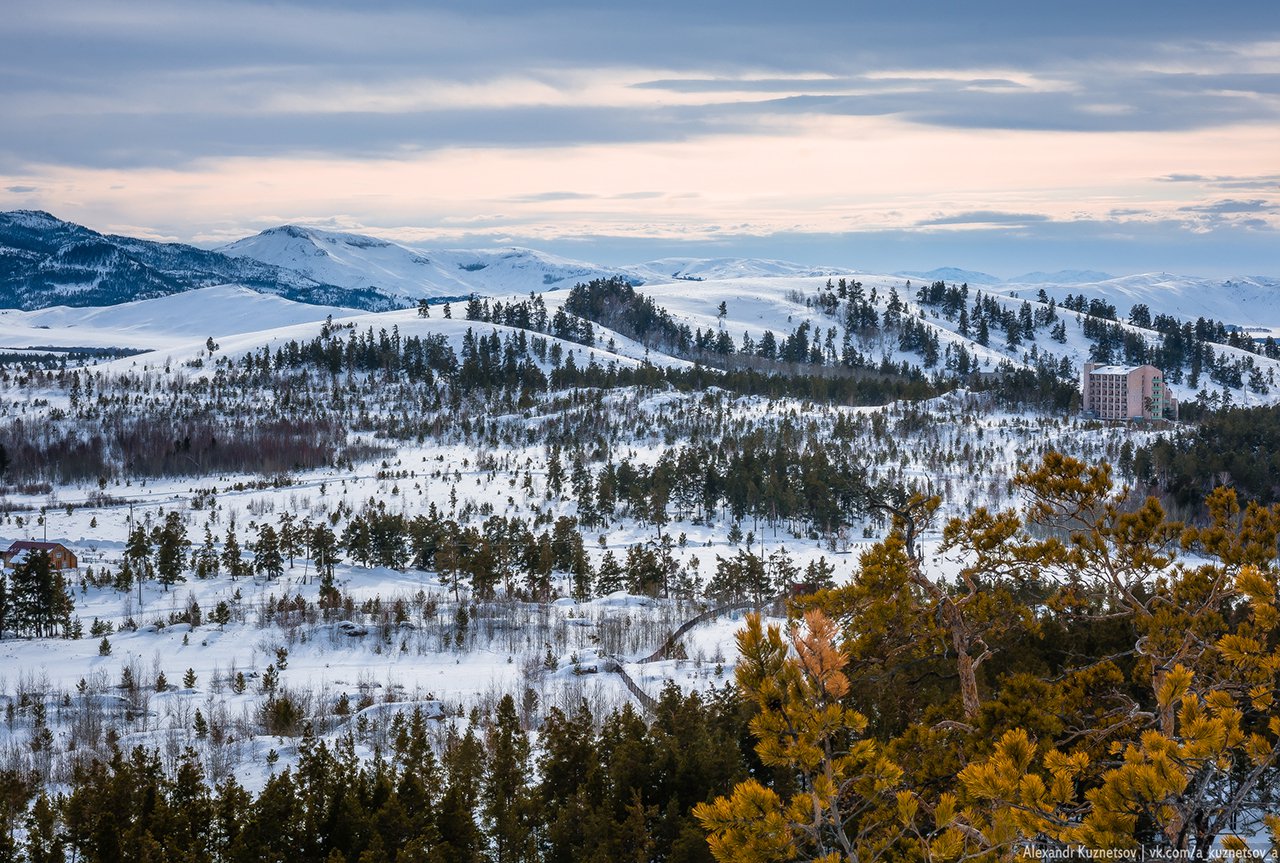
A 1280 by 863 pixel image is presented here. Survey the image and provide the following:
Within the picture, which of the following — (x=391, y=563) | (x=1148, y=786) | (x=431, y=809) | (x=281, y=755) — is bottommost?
(x=391, y=563)

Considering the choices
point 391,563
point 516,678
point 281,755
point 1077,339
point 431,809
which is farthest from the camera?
point 1077,339

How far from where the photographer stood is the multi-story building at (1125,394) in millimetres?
101938

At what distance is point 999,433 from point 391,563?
63469 millimetres

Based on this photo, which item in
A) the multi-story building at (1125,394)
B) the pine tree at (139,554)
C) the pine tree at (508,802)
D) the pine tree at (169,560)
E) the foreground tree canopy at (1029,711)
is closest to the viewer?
the foreground tree canopy at (1029,711)

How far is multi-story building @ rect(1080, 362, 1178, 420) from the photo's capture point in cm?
10194

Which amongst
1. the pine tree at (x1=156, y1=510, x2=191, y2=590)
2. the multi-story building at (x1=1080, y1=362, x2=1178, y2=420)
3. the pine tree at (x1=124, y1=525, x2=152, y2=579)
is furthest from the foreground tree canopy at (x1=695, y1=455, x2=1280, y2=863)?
the multi-story building at (x1=1080, y1=362, x2=1178, y2=420)

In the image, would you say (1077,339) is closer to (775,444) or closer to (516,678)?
(775,444)

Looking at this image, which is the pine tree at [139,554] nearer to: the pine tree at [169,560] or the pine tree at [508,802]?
the pine tree at [169,560]

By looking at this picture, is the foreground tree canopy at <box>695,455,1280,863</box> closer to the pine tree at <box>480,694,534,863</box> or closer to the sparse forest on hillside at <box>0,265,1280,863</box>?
the sparse forest on hillside at <box>0,265,1280,863</box>

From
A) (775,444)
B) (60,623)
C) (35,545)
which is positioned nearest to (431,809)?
(60,623)

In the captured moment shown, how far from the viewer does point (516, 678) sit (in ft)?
87.2

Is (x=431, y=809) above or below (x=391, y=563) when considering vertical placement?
above

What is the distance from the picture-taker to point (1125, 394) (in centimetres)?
10206

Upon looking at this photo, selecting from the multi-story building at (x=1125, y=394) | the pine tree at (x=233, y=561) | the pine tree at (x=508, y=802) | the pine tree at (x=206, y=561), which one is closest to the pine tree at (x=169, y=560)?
the pine tree at (x=206, y=561)
